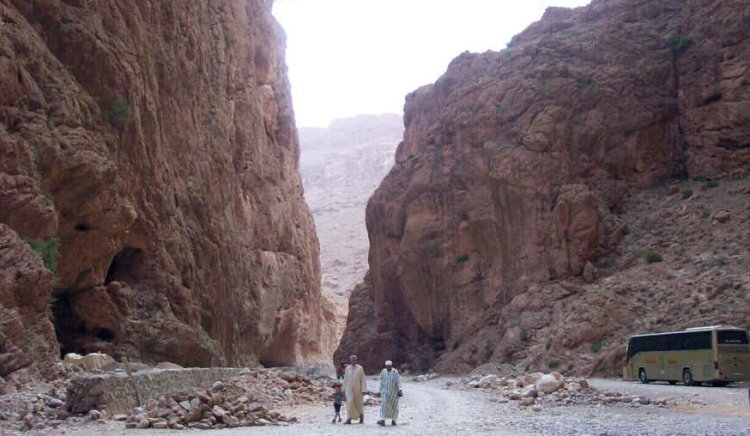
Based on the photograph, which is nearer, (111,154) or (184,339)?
(111,154)

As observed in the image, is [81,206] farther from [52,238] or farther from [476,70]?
[476,70]

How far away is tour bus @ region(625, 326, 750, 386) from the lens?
21891mm

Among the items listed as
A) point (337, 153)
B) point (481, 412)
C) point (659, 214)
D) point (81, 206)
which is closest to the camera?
point (481, 412)

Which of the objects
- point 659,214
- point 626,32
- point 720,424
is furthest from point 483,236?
point 720,424

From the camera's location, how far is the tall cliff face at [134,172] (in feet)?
68.9

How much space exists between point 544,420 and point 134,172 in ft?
57.3

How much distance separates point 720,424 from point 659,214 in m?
23.7

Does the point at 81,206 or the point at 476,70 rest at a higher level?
the point at 476,70

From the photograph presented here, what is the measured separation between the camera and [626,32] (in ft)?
136

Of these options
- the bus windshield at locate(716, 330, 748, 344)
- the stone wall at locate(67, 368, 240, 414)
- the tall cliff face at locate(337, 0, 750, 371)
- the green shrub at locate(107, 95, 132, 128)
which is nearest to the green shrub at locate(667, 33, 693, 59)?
the tall cliff face at locate(337, 0, 750, 371)

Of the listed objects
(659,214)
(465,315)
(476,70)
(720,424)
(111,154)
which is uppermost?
(476,70)

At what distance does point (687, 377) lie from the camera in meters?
23.2

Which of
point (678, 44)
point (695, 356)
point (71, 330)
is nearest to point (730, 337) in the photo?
point (695, 356)

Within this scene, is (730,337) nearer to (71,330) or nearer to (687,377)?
(687,377)
